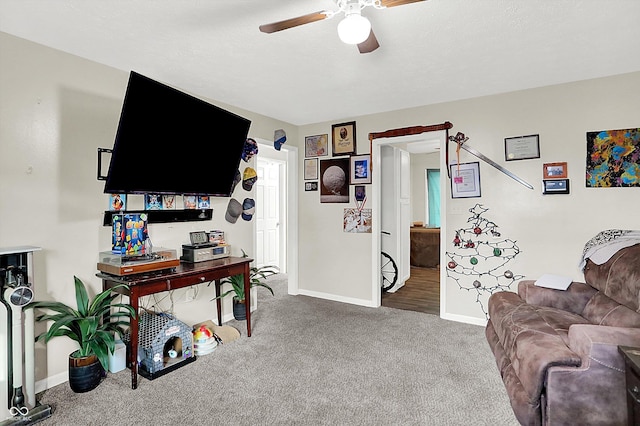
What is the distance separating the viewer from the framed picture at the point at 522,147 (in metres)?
3.24

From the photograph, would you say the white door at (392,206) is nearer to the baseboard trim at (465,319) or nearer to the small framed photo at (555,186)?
the baseboard trim at (465,319)

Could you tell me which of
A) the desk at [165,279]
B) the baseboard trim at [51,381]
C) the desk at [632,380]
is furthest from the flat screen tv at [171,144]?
the desk at [632,380]

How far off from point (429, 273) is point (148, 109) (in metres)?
5.26

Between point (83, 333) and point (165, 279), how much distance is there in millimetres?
582

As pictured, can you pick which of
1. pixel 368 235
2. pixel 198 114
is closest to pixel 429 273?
pixel 368 235

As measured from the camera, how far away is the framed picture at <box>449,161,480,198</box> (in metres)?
3.53

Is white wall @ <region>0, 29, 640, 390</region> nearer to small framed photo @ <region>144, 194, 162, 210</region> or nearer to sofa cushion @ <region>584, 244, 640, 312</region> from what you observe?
small framed photo @ <region>144, 194, 162, 210</region>

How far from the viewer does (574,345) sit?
1686 mm

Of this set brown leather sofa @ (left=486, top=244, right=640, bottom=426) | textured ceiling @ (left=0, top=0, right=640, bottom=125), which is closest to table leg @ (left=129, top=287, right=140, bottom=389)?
textured ceiling @ (left=0, top=0, right=640, bottom=125)

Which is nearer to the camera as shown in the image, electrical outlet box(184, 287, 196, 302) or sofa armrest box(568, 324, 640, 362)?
sofa armrest box(568, 324, 640, 362)

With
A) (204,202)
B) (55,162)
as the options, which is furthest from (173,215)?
(55,162)

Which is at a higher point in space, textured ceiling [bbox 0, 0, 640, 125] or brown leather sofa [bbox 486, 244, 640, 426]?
textured ceiling [bbox 0, 0, 640, 125]

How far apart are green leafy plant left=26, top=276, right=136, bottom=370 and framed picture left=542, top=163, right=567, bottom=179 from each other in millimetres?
3585

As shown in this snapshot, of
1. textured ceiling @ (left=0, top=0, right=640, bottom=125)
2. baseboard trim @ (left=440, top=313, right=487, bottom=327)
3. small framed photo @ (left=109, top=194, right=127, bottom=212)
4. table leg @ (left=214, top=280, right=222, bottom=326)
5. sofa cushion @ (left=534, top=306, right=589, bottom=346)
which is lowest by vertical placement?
baseboard trim @ (left=440, top=313, right=487, bottom=327)
